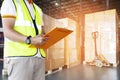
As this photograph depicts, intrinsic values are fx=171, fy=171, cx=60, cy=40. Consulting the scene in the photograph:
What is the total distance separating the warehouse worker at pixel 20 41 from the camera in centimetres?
101

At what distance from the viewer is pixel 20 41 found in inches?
39.9

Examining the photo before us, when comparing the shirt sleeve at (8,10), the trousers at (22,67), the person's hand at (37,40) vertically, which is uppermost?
the shirt sleeve at (8,10)

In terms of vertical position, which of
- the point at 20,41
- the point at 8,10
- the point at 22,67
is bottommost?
the point at 22,67

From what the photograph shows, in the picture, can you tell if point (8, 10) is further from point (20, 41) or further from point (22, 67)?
point (22, 67)

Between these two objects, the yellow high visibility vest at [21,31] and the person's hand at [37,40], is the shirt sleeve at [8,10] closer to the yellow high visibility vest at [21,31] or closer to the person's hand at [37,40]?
the yellow high visibility vest at [21,31]

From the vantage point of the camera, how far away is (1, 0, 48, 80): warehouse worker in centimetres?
101

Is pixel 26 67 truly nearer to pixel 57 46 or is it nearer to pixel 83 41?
pixel 57 46

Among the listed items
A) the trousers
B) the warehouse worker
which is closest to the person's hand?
the warehouse worker

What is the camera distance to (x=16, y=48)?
103cm

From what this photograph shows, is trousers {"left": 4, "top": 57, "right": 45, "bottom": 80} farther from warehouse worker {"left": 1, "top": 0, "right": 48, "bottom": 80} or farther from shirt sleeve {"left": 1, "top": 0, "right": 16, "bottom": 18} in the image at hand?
shirt sleeve {"left": 1, "top": 0, "right": 16, "bottom": 18}

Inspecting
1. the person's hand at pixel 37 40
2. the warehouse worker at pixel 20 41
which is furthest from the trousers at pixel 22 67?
the person's hand at pixel 37 40

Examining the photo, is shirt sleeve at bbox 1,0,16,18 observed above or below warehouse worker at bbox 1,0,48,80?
above

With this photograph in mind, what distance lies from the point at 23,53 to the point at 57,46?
431 cm

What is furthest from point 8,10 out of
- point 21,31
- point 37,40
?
point 37,40
